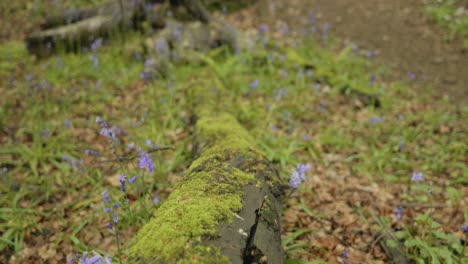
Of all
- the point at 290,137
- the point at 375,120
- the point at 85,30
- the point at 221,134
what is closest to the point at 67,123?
the point at 221,134

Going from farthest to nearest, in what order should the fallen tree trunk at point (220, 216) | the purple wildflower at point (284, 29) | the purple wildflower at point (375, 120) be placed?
the purple wildflower at point (284, 29) → the purple wildflower at point (375, 120) → the fallen tree trunk at point (220, 216)

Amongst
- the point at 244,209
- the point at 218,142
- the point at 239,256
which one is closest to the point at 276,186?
the point at 244,209

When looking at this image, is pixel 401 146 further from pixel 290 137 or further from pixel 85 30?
pixel 85 30

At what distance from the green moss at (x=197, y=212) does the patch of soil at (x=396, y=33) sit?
16.4 feet

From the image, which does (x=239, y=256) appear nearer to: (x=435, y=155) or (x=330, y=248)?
(x=330, y=248)

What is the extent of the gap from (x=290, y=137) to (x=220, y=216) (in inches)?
109

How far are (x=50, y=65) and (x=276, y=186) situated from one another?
5.35m

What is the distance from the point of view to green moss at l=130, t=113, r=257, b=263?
173 cm

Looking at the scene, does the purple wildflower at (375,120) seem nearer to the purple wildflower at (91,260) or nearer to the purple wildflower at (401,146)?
the purple wildflower at (401,146)

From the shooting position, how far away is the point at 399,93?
19.8 feet

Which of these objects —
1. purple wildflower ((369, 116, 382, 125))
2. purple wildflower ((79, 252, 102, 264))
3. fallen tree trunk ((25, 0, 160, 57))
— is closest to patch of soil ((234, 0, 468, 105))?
purple wildflower ((369, 116, 382, 125))

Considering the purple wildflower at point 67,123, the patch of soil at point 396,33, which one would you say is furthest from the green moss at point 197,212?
the patch of soil at point 396,33

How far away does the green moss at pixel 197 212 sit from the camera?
1732 millimetres

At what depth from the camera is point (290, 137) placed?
460cm
